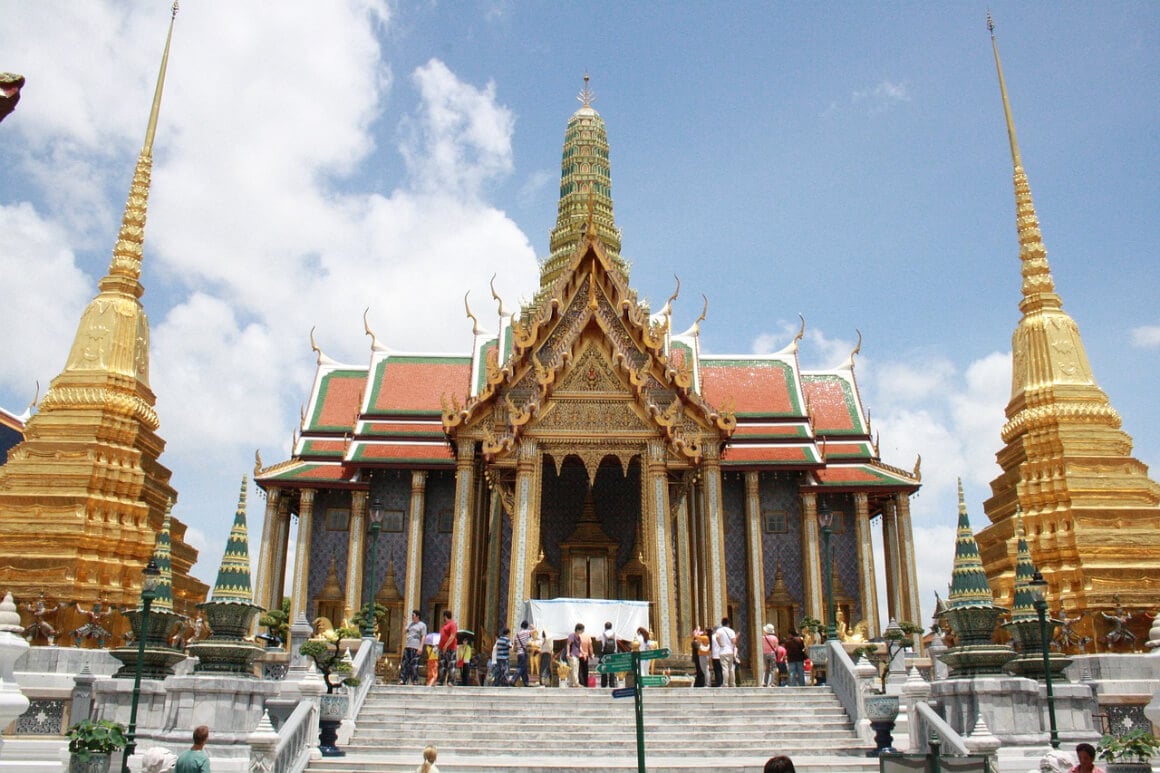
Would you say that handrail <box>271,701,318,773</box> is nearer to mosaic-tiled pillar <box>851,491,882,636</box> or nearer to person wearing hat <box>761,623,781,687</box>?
person wearing hat <box>761,623,781,687</box>

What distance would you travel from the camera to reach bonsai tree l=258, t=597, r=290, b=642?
19.5 metres

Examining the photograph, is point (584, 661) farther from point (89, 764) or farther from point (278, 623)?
point (89, 764)

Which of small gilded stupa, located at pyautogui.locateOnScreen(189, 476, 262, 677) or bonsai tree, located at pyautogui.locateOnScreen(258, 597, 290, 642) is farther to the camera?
bonsai tree, located at pyautogui.locateOnScreen(258, 597, 290, 642)

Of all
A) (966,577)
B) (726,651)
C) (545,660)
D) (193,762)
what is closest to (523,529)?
(545,660)

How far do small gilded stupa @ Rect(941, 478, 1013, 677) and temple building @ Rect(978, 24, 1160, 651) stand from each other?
8130mm

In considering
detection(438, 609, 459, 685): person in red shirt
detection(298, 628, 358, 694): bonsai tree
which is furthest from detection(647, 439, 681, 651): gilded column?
detection(298, 628, 358, 694): bonsai tree

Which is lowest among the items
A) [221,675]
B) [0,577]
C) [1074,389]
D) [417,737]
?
[417,737]

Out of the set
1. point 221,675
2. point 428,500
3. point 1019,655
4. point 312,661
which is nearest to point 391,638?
point 428,500

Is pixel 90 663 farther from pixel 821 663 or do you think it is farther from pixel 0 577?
pixel 821 663

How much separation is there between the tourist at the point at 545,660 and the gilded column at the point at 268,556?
8.86 m

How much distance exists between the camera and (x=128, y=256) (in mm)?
22438

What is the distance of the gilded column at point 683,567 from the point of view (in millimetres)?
17984

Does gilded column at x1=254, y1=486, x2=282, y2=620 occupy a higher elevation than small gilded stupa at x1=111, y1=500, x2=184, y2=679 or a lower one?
higher

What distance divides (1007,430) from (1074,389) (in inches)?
60.4
